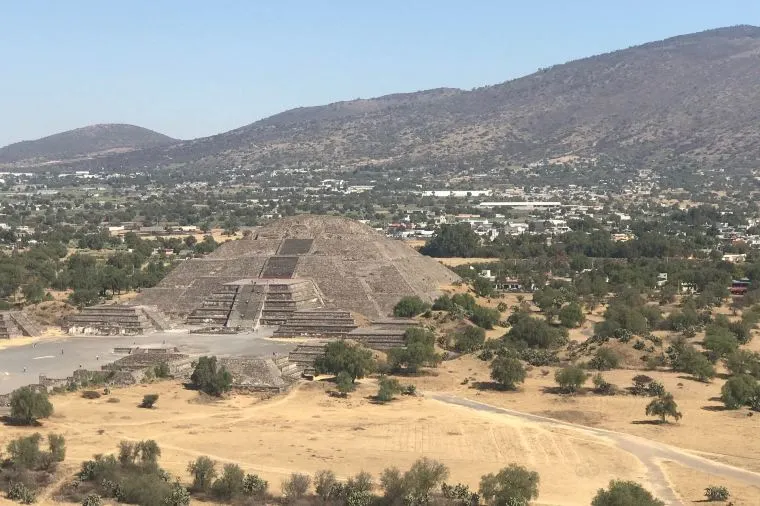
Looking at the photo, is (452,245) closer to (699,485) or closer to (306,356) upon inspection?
(306,356)

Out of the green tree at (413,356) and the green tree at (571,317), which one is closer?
the green tree at (413,356)

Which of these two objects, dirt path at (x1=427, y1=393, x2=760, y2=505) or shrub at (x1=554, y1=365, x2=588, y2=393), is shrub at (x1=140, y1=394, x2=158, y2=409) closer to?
dirt path at (x1=427, y1=393, x2=760, y2=505)

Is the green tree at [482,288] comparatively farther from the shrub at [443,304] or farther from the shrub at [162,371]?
the shrub at [162,371]

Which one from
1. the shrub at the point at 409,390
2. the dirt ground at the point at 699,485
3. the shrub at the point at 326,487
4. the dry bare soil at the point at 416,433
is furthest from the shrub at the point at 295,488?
the shrub at the point at 409,390

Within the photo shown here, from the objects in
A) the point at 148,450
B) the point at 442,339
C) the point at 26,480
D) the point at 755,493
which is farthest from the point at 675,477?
the point at 442,339

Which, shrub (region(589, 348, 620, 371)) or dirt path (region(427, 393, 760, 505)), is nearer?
dirt path (region(427, 393, 760, 505))

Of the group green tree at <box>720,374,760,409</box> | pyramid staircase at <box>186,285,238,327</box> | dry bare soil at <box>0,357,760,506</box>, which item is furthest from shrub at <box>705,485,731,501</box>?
pyramid staircase at <box>186,285,238,327</box>
